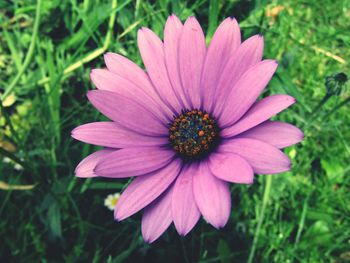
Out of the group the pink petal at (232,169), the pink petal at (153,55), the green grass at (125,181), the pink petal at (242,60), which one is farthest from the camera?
the green grass at (125,181)

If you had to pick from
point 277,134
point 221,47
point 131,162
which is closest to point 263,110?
point 277,134

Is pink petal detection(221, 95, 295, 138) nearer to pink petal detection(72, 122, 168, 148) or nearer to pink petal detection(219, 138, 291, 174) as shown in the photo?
pink petal detection(219, 138, 291, 174)

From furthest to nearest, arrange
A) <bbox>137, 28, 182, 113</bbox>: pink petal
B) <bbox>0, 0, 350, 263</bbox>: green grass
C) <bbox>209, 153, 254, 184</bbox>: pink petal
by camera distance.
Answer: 1. <bbox>0, 0, 350, 263</bbox>: green grass
2. <bbox>137, 28, 182, 113</bbox>: pink petal
3. <bbox>209, 153, 254, 184</bbox>: pink petal

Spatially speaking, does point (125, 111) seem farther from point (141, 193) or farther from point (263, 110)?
point (263, 110)

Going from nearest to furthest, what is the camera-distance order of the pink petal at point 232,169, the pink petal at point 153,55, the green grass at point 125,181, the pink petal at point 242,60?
the pink petal at point 232,169, the pink petal at point 242,60, the pink petal at point 153,55, the green grass at point 125,181

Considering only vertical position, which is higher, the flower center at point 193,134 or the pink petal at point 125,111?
the pink petal at point 125,111

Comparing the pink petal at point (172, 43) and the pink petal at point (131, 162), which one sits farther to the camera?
the pink petal at point (172, 43)

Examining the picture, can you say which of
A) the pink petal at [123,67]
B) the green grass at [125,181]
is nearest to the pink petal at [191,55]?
the pink petal at [123,67]

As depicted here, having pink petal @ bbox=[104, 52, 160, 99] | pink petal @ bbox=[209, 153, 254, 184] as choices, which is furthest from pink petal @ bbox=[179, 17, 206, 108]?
pink petal @ bbox=[209, 153, 254, 184]

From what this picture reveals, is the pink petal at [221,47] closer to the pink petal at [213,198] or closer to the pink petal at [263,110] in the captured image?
the pink petal at [263,110]

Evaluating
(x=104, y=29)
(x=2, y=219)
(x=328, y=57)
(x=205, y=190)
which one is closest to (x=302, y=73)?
(x=328, y=57)

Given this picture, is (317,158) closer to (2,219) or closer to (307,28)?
(307,28)
